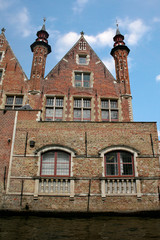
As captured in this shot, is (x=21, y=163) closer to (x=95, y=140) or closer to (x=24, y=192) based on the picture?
(x=24, y=192)

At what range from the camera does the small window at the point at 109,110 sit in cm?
1220

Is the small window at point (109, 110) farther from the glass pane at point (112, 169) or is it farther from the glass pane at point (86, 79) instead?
the glass pane at point (112, 169)

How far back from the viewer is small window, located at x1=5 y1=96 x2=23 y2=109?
12.3 metres

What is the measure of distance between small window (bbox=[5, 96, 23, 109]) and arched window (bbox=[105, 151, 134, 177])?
23.3 ft

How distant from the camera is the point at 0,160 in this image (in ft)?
27.5

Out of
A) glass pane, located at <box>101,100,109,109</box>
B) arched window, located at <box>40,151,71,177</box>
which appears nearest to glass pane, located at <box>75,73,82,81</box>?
glass pane, located at <box>101,100,109,109</box>

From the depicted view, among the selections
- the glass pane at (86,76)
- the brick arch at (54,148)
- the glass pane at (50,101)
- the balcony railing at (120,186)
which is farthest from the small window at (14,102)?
the balcony railing at (120,186)

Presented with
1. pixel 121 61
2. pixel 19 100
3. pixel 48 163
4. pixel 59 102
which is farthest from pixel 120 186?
pixel 121 61

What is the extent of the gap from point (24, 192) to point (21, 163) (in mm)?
1250

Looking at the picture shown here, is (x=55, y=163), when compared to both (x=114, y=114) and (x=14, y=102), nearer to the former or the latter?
(x=114, y=114)

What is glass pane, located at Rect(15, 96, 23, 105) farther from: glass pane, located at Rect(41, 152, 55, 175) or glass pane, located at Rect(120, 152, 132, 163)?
glass pane, located at Rect(120, 152, 132, 163)


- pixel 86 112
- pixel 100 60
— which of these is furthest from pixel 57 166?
pixel 100 60

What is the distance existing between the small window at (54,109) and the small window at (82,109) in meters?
0.98

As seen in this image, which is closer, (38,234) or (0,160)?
(38,234)
